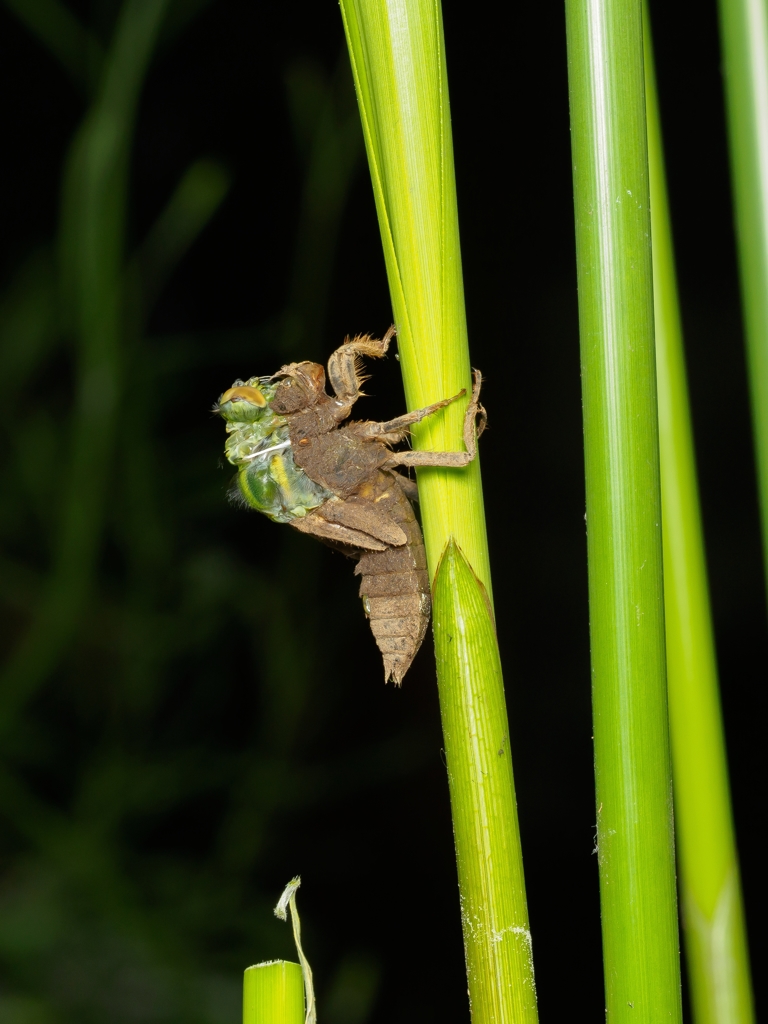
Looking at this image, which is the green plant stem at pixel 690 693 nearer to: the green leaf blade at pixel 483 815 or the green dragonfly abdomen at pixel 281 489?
the green leaf blade at pixel 483 815

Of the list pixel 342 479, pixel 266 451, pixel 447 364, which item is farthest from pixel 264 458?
pixel 447 364

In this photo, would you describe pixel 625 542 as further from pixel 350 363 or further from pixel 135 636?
pixel 135 636

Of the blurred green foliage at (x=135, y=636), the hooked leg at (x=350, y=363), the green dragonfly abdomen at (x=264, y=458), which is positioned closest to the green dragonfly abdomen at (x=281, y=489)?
the green dragonfly abdomen at (x=264, y=458)

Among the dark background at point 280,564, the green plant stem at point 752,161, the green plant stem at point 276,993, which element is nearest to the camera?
the green plant stem at point 276,993

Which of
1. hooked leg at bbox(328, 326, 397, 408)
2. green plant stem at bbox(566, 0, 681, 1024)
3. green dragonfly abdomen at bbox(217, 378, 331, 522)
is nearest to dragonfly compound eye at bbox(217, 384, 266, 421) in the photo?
green dragonfly abdomen at bbox(217, 378, 331, 522)

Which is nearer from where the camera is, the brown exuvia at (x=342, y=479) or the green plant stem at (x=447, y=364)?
the green plant stem at (x=447, y=364)

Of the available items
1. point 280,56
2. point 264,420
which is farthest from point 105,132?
point 280,56

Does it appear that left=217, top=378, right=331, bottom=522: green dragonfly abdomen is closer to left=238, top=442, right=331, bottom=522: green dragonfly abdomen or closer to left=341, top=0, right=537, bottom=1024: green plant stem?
left=238, top=442, right=331, bottom=522: green dragonfly abdomen
